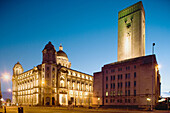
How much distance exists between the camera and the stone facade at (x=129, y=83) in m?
71.7

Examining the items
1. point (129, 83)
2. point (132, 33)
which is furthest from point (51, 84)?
point (132, 33)

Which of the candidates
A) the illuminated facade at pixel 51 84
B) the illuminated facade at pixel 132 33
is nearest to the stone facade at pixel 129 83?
the illuminated facade at pixel 51 84

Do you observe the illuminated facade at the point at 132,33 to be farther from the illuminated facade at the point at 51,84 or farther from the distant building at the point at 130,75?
the illuminated facade at the point at 51,84

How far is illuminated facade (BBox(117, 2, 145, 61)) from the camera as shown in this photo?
101 meters

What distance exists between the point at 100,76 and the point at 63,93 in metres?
31.9

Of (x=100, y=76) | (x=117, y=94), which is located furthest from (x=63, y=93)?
(x=117, y=94)

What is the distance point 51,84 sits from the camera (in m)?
105

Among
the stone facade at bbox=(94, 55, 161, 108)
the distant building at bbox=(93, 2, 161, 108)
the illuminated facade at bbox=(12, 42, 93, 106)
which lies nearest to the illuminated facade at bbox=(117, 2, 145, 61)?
the distant building at bbox=(93, 2, 161, 108)

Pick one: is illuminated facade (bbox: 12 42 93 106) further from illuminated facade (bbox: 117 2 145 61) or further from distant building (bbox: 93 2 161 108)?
illuminated facade (bbox: 117 2 145 61)

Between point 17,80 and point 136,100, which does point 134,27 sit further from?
point 17,80

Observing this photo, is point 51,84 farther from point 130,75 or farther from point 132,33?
point 132,33

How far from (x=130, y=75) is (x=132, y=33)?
36.4 m

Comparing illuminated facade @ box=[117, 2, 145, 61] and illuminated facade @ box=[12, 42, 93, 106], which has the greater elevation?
illuminated facade @ box=[117, 2, 145, 61]

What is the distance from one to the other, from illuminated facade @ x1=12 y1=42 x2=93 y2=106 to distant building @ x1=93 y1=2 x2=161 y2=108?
18.6 meters
